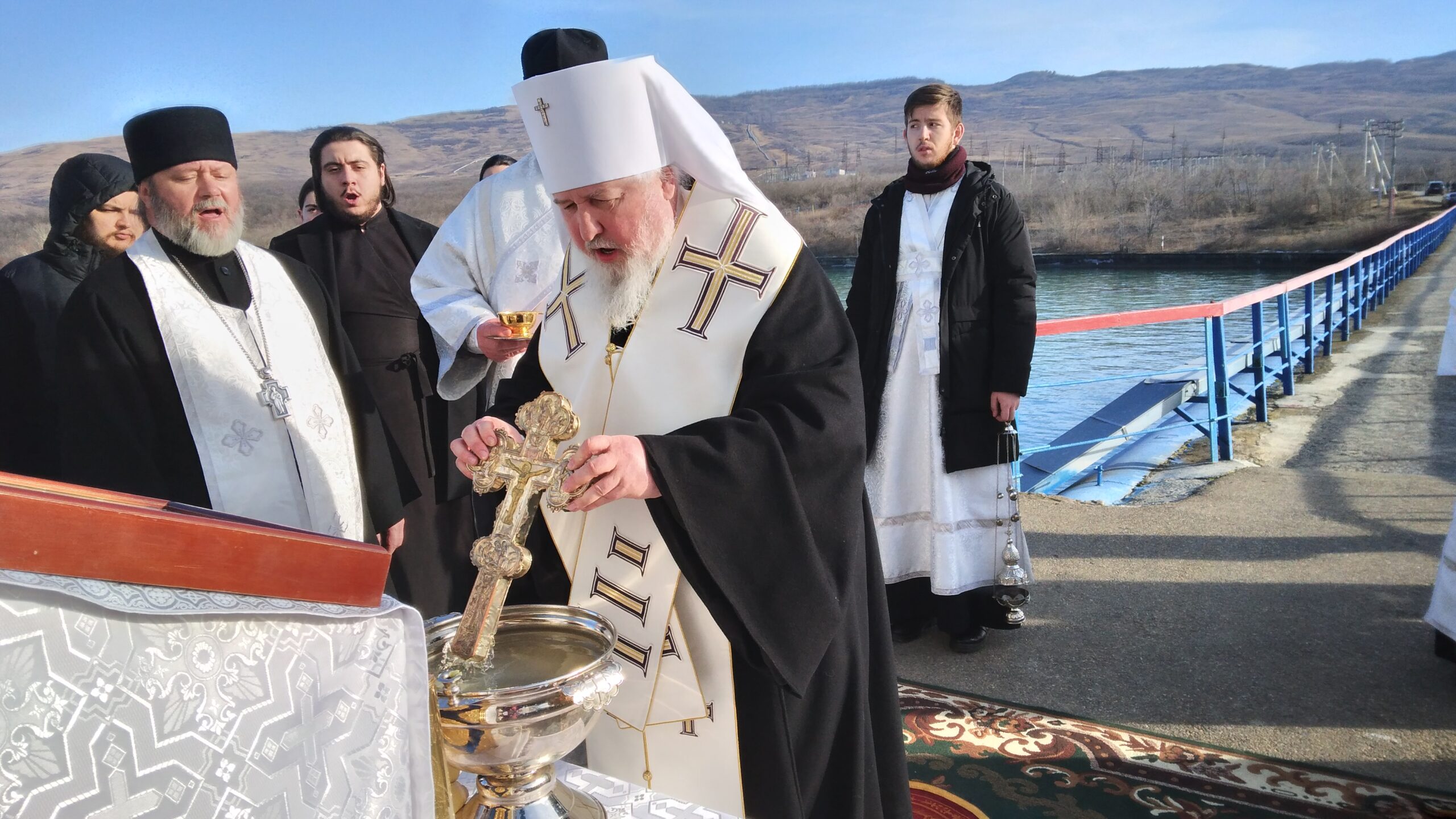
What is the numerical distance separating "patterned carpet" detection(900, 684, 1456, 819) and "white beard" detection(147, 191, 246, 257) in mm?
2293

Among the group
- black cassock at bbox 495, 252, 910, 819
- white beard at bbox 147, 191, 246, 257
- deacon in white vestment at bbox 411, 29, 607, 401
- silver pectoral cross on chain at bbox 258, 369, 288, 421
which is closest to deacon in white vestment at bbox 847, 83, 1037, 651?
deacon in white vestment at bbox 411, 29, 607, 401

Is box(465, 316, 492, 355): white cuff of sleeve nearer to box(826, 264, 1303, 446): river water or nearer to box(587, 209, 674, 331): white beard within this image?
box(587, 209, 674, 331): white beard

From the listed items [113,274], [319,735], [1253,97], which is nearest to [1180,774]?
[319,735]

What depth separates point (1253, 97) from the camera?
14925cm

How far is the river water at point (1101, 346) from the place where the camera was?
12789mm

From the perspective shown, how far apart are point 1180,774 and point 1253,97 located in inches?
6760

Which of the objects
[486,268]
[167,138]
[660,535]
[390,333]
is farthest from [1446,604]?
[167,138]

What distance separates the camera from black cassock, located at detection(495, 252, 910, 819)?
5.28 ft

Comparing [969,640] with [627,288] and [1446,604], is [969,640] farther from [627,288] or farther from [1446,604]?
[627,288]

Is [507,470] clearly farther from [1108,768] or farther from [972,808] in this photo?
[1108,768]

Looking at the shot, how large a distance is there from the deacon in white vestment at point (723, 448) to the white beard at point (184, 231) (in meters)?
0.99

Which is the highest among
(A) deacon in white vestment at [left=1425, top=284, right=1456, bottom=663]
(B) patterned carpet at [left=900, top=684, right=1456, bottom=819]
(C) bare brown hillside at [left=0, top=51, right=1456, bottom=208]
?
(C) bare brown hillside at [left=0, top=51, right=1456, bottom=208]

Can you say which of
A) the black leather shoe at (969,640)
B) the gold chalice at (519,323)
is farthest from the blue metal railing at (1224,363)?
the gold chalice at (519,323)

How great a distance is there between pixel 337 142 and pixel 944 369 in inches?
96.7
